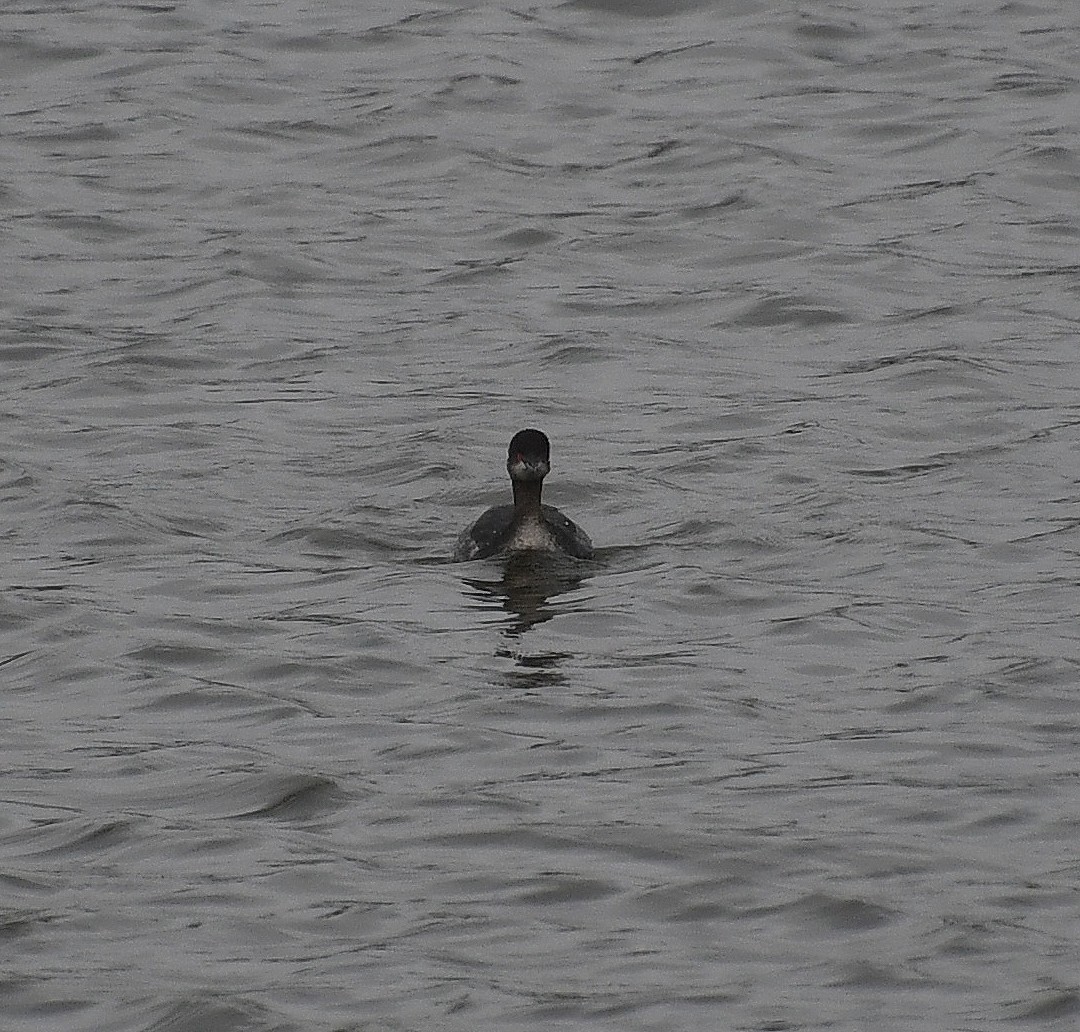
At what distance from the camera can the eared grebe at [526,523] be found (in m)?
13.9

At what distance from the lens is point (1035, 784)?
1011cm

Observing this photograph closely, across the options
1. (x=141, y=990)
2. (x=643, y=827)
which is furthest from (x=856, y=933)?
(x=141, y=990)

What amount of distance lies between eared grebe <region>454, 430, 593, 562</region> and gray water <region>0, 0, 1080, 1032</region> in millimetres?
177

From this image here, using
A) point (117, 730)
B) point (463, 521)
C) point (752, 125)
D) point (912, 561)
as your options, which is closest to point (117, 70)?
point (752, 125)

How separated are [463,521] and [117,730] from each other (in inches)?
181

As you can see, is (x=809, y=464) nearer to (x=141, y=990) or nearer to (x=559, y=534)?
(x=559, y=534)

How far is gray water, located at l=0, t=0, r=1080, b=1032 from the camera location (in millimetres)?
8812

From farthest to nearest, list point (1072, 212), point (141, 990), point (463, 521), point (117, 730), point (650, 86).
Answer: point (650, 86) → point (1072, 212) → point (463, 521) → point (117, 730) → point (141, 990)

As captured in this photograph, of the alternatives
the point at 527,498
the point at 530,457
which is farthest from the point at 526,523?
the point at 530,457

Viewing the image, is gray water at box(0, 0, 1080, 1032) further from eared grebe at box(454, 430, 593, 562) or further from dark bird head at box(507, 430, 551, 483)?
dark bird head at box(507, 430, 551, 483)

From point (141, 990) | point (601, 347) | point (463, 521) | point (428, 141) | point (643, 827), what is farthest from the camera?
point (428, 141)

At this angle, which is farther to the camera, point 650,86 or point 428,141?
point 650,86

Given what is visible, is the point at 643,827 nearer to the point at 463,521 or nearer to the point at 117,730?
the point at 117,730

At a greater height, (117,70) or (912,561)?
(117,70)
